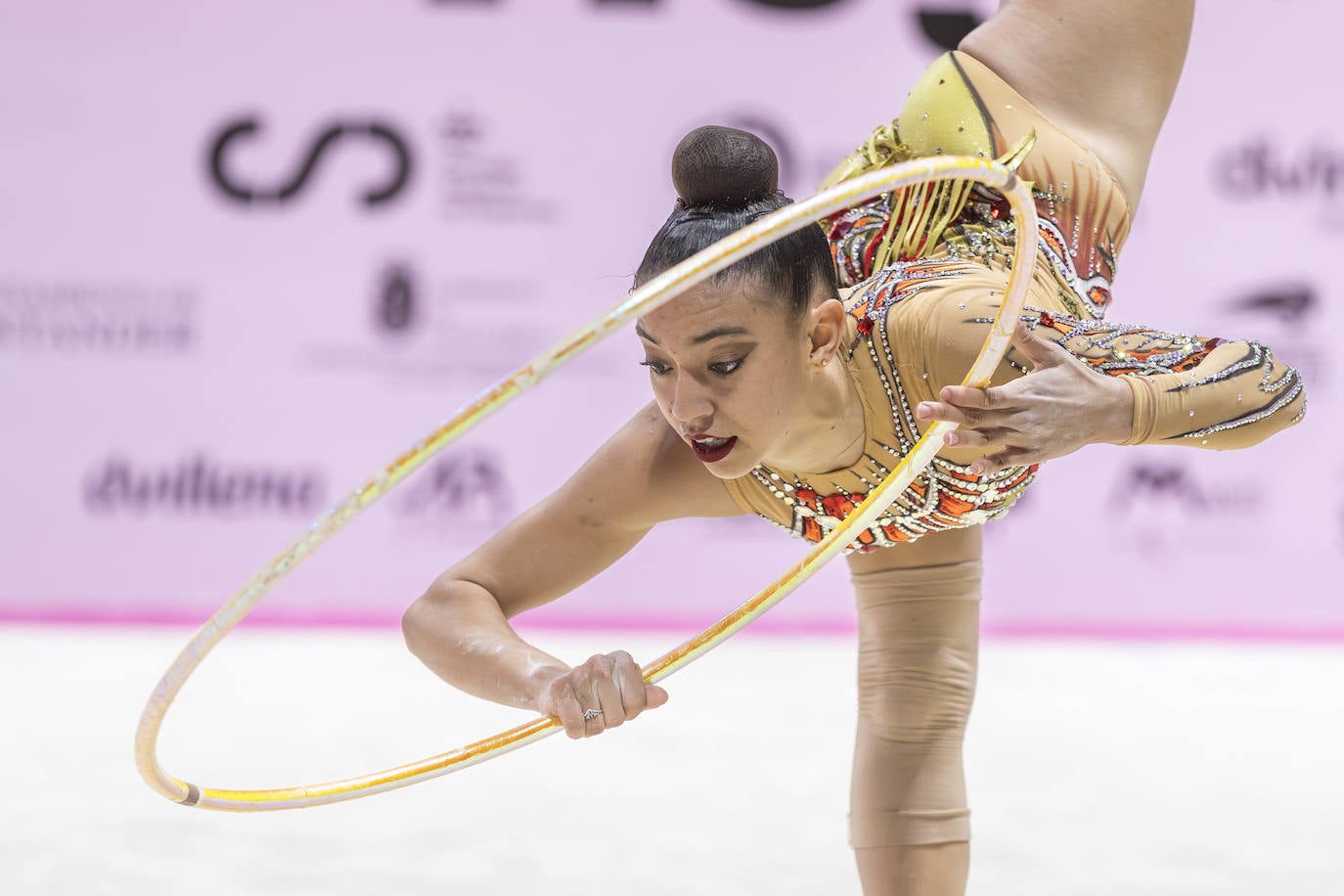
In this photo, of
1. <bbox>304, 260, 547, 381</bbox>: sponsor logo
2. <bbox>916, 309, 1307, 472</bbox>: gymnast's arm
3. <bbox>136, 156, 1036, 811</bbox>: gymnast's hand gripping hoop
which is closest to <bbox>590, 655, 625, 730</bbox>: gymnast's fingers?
<bbox>136, 156, 1036, 811</bbox>: gymnast's hand gripping hoop

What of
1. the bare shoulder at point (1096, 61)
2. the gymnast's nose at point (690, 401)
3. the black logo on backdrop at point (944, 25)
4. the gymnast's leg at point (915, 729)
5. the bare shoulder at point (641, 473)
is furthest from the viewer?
the black logo on backdrop at point (944, 25)

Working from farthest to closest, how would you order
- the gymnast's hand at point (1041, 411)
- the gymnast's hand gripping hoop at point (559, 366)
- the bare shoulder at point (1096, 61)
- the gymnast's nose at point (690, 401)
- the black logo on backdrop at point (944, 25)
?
the black logo on backdrop at point (944, 25) → the bare shoulder at point (1096, 61) → the gymnast's nose at point (690, 401) → the gymnast's hand at point (1041, 411) → the gymnast's hand gripping hoop at point (559, 366)

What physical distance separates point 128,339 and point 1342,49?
3542 mm

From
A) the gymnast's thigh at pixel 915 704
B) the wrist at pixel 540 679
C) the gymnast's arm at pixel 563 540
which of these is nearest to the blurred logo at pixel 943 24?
the gymnast's thigh at pixel 915 704

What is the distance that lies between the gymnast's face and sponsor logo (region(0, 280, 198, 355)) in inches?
117

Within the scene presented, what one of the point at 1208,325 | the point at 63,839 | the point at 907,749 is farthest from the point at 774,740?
the point at 1208,325

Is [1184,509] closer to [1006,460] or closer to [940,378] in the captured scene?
[940,378]

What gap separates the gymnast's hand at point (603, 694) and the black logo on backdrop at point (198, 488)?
9.57 ft

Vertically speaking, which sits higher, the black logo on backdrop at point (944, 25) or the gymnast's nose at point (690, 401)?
the black logo on backdrop at point (944, 25)

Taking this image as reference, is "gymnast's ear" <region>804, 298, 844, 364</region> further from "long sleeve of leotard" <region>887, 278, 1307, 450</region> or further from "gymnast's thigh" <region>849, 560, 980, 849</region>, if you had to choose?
"gymnast's thigh" <region>849, 560, 980, 849</region>

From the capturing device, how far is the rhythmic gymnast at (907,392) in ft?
5.28

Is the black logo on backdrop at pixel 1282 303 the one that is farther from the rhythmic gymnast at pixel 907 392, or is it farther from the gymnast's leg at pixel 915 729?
the gymnast's leg at pixel 915 729

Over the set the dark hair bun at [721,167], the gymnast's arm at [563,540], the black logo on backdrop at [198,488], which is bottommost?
the gymnast's arm at [563,540]

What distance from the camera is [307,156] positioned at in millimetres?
4324
